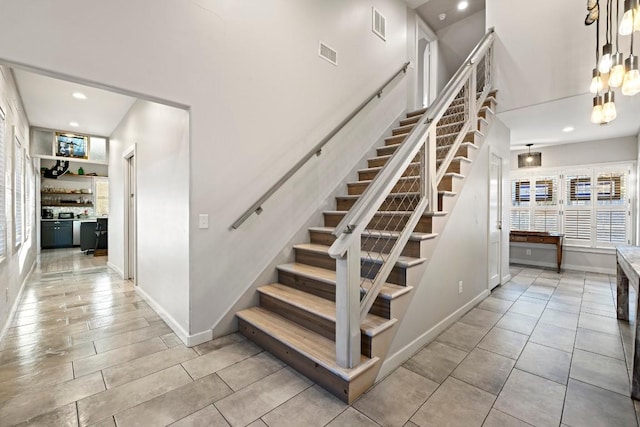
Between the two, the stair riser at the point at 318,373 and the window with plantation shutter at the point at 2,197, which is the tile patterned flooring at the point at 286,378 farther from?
the window with plantation shutter at the point at 2,197

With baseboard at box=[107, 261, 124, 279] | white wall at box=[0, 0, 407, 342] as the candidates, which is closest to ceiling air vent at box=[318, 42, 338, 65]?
white wall at box=[0, 0, 407, 342]

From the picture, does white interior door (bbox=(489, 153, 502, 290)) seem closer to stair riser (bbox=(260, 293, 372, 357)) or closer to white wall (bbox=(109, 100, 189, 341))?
stair riser (bbox=(260, 293, 372, 357))

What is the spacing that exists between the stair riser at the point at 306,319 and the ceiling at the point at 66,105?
3481 millimetres

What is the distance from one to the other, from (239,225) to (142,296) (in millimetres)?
2188

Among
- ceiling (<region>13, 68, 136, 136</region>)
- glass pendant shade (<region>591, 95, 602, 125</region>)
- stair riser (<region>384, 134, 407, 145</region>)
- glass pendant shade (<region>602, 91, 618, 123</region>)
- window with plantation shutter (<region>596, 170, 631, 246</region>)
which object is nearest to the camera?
glass pendant shade (<region>602, 91, 618, 123</region>)

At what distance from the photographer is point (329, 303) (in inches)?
97.0

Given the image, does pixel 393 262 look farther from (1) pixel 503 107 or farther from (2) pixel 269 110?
(1) pixel 503 107

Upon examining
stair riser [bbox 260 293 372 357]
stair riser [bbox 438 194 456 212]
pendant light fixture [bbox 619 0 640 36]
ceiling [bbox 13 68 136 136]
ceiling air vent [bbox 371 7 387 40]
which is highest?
ceiling air vent [bbox 371 7 387 40]

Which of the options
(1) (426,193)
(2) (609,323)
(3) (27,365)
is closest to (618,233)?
(2) (609,323)

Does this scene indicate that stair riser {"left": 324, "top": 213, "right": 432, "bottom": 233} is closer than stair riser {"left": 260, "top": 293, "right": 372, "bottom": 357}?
No

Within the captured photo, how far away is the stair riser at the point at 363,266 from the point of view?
2274 millimetres

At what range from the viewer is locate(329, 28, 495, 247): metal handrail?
1756mm

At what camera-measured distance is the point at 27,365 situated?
221 centimetres

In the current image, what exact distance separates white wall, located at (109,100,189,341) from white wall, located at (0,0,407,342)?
0.18m
